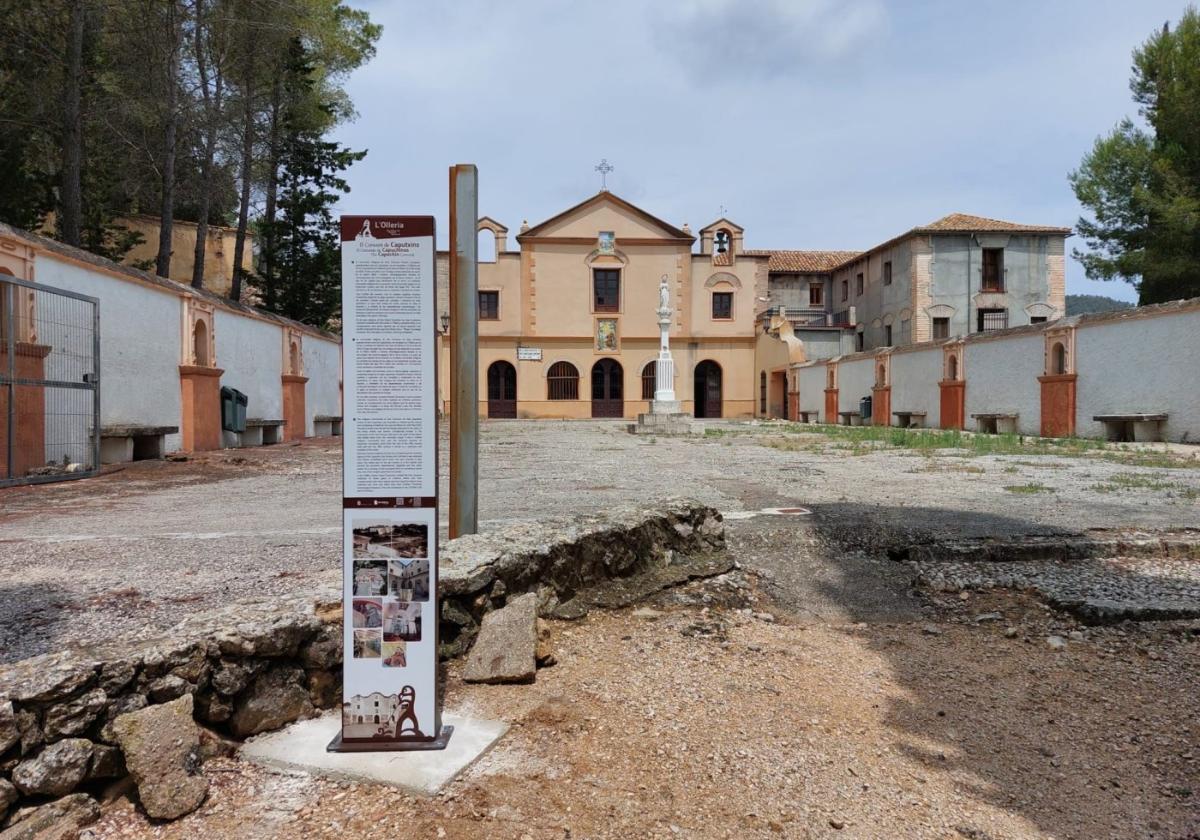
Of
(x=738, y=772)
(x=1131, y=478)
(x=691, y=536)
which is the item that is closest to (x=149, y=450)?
(x=691, y=536)

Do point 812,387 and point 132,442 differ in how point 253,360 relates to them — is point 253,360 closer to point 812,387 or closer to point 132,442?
point 132,442

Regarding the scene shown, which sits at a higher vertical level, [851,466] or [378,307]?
[378,307]

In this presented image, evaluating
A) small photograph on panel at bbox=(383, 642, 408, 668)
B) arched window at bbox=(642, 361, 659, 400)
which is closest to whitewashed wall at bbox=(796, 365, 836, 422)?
arched window at bbox=(642, 361, 659, 400)

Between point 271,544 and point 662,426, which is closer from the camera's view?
point 271,544

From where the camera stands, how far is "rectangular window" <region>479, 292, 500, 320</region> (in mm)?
32562

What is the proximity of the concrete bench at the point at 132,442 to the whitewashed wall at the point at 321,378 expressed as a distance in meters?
6.86

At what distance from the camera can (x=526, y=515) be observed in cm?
557

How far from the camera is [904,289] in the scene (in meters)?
32.2

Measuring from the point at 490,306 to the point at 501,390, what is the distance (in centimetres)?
383

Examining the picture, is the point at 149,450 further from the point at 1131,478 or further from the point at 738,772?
the point at 1131,478

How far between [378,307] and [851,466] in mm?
8767

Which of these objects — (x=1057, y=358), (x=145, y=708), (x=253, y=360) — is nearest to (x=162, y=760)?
(x=145, y=708)

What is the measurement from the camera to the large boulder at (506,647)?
2.84 m

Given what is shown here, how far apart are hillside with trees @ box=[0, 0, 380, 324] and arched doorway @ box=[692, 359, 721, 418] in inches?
635
